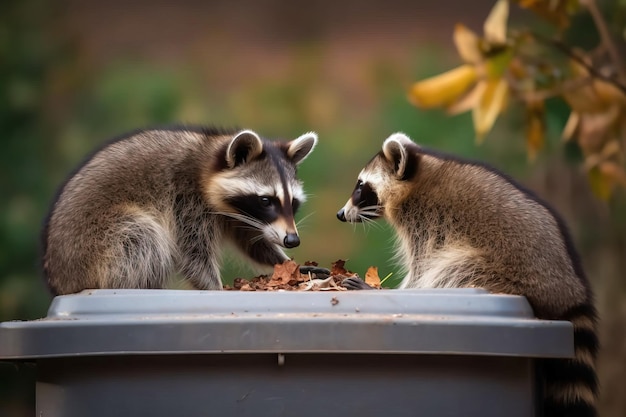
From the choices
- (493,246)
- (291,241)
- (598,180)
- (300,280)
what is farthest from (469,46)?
(291,241)

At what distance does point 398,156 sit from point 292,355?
1555 mm

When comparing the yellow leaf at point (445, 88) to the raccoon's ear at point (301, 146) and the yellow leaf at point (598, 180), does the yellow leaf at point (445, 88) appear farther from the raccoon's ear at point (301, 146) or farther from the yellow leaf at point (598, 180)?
the raccoon's ear at point (301, 146)

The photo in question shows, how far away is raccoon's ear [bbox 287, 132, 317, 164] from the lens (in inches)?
142

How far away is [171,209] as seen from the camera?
3.25 metres

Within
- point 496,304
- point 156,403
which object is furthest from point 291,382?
point 496,304

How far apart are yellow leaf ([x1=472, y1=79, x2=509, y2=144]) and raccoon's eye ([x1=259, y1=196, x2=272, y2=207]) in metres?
2.01

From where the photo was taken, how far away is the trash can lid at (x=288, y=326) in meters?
2.14

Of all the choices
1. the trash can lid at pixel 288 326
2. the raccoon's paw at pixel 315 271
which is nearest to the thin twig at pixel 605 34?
the trash can lid at pixel 288 326

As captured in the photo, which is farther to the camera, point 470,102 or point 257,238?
point 257,238

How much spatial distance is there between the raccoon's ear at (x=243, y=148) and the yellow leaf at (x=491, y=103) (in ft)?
6.49

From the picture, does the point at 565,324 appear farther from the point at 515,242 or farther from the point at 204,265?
the point at 204,265

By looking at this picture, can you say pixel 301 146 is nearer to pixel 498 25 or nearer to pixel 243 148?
pixel 243 148

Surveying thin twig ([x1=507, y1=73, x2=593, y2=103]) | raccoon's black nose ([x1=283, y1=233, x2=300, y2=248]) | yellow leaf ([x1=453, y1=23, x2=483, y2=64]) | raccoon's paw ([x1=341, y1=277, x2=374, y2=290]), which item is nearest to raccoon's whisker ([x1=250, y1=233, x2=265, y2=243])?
raccoon's black nose ([x1=283, y1=233, x2=300, y2=248])

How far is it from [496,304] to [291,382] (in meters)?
0.49
